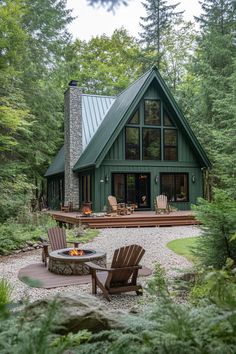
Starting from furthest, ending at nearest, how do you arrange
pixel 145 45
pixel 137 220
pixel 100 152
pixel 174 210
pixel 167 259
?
pixel 145 45, pixel 174 210, pixel 100 152, pixel 137 220, pixel 167 259

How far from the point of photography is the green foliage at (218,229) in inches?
193

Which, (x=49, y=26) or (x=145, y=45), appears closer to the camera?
(x=49, y=26)

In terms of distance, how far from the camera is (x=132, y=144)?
54.9ft

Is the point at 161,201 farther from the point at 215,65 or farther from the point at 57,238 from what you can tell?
the point at 215,65

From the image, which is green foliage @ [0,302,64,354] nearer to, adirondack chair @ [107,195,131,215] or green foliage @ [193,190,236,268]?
green foliage @ [193,190,236,268]

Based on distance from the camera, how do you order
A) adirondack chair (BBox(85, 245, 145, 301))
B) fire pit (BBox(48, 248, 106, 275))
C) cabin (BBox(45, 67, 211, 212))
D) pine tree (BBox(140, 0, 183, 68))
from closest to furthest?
adirondack chair (BBox(85, 245, 145, 301)), fire pit (BBox(48, 248, 106, 275)), cabin (BBox(45, 67, 211, 212)), pine tree (BBox(140, 0, 183, 68))

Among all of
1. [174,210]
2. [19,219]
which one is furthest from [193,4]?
[174,210]

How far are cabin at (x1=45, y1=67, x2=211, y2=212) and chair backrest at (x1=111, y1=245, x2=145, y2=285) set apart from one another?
409 inches

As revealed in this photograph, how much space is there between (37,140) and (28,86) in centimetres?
341

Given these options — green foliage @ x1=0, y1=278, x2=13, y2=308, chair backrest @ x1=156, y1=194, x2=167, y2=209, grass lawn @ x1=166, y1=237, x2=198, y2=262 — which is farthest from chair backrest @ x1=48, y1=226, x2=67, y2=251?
chair backrest @ x1=156, y1=194, x2=167, y2=209

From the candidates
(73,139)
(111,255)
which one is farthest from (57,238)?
(73,139)

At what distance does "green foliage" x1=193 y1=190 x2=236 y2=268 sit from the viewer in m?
4.89

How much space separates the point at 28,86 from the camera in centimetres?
2134

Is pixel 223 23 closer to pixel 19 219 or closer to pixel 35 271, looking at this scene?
pixel 19 219
